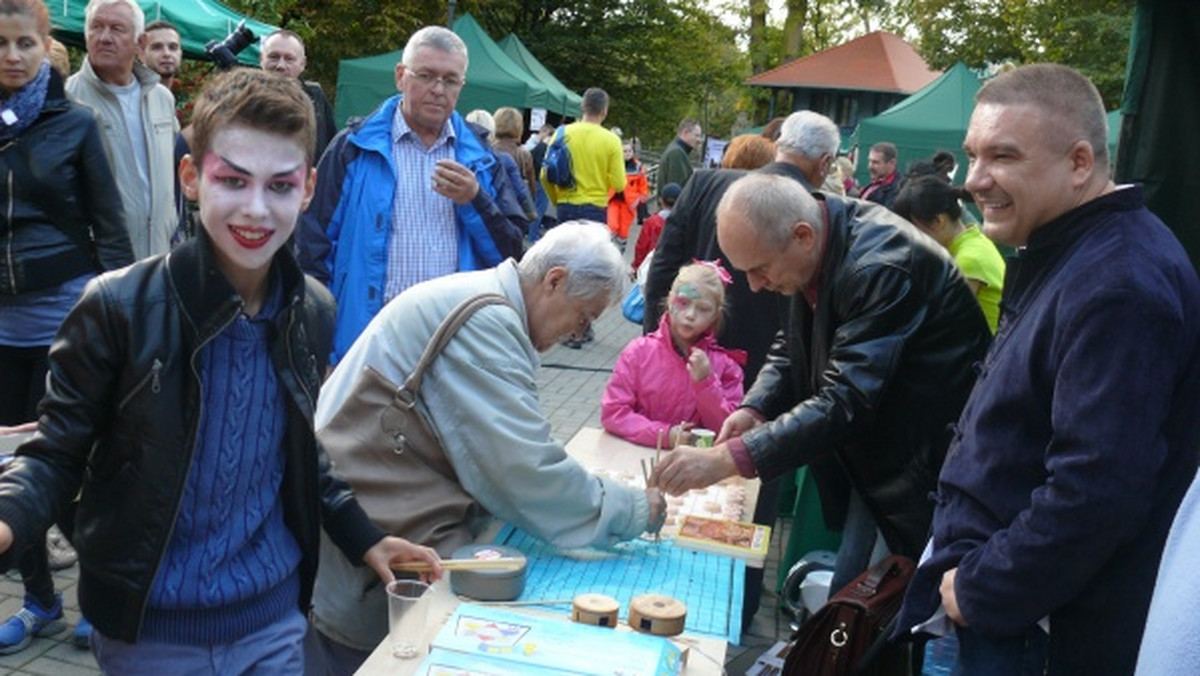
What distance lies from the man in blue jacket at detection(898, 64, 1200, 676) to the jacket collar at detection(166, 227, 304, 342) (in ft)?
4.89

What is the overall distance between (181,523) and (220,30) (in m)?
7.40

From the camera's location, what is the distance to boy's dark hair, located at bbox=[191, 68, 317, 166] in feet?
6.68

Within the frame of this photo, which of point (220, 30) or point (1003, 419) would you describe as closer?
point (1003, 419)

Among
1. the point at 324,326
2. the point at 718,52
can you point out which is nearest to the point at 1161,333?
the point at 324,326

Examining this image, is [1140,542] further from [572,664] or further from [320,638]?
[320,638]

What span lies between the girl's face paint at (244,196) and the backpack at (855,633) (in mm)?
1780

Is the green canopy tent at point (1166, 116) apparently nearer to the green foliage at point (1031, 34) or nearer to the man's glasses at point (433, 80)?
the man's glasses at point (433, 80)

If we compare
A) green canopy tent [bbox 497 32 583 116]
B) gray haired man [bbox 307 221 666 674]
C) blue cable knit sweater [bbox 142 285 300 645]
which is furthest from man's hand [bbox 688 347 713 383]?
green canopy tent [bbox 497 32 583 116]

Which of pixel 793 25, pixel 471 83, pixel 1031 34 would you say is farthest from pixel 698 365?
pixel 793 25

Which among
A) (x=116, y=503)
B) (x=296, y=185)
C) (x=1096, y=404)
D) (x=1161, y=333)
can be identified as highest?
(x=296, y=185)

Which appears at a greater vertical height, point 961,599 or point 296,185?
point 296,185

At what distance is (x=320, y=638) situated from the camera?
2.70 meters

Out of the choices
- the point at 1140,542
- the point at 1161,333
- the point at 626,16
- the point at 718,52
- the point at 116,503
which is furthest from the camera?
the point at 718,52

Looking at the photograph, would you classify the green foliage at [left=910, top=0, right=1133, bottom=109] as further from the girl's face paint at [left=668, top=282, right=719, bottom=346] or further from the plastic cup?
the plastic cup
